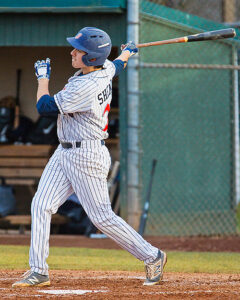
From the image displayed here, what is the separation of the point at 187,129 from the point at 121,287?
4.84m

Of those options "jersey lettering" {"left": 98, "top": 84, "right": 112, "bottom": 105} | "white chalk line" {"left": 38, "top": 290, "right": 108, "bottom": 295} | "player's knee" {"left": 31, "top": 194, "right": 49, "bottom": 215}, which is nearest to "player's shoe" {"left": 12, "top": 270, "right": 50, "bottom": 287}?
"white chalk line" {"left": 38, "top": 290, "right": 108, "bottom": 295}

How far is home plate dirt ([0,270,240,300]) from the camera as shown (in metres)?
4.23

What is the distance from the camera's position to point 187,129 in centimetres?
927

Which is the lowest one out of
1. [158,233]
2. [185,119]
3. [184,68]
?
[158,233]

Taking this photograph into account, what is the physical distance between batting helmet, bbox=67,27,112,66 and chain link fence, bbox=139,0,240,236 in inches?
175

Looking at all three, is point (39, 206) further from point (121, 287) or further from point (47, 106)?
point (121, 287)

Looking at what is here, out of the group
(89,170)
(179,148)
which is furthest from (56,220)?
(89,170)

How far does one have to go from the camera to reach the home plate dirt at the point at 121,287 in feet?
13.9

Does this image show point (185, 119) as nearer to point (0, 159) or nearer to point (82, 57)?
point (0, 159)

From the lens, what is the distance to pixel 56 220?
9.94 meters

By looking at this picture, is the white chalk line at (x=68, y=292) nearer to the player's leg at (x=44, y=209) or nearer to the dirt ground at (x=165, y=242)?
the player's leg at (x=44, y=209)

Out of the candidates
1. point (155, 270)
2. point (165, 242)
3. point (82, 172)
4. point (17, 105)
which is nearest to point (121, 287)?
point (155, 270)

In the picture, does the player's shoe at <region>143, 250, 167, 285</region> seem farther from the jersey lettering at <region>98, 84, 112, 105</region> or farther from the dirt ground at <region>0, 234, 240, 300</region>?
the jersey lettering at <region>98, 84, 112, 105</region>

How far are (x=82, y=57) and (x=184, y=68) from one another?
4581mm
